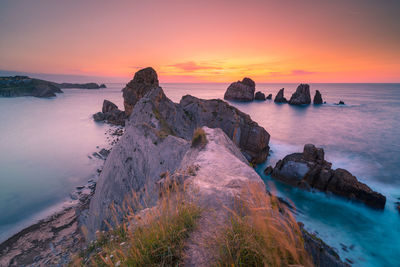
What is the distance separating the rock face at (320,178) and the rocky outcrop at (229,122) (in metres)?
4.18

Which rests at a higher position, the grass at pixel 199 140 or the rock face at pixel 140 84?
the rock face at pixel 140 84

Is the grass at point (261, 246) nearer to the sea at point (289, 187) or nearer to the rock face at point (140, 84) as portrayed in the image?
the sea at point (289, 187)

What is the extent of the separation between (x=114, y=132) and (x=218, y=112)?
1060 inches

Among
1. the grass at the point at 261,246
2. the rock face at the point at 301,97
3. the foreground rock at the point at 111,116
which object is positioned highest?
the rock face at the point at 301,97

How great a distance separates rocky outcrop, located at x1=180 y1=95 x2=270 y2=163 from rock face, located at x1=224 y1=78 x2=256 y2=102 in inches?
3105

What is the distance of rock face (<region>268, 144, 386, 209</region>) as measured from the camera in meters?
16.0

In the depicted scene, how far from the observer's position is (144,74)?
38.7 metres

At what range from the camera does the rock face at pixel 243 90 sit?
323 feet

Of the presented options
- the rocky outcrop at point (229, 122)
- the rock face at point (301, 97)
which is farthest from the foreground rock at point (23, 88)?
the rock face at point (301, 97)

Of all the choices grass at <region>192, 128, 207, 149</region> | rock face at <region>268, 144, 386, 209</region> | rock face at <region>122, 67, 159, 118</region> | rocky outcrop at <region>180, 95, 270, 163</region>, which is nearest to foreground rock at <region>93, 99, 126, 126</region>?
rock face at <region>122, 67, 159, 118</region>

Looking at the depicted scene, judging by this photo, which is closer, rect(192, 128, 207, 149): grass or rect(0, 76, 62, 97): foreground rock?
rect(192, 128, 207, 149): grass

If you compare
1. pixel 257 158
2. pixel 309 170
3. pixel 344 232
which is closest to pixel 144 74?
pixel 257 158

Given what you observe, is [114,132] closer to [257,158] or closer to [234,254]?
[257,158]

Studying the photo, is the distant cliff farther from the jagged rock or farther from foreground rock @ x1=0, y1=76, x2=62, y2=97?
the jagged rock
